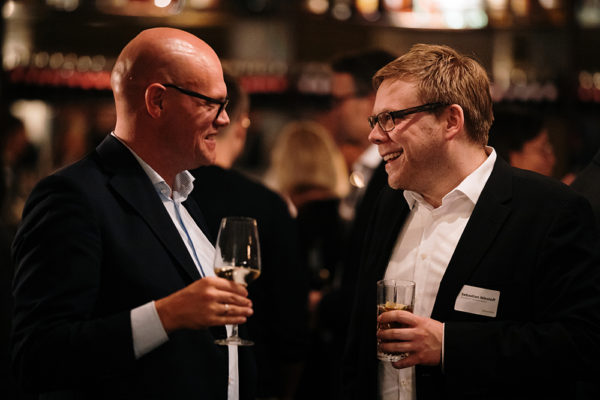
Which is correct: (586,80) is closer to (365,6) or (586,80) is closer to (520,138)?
(365,6)

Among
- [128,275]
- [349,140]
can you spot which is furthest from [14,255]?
[349,140]

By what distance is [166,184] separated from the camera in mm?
2129

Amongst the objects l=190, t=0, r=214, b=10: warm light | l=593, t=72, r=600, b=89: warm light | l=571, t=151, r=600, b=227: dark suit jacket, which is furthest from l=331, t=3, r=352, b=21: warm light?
l=571, t=151, r=600, b=227: dark suit jacket

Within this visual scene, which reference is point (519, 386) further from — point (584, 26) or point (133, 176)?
point (584, 26)

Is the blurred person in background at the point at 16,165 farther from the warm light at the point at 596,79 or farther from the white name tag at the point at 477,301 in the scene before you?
the warm light at the point at 596,79

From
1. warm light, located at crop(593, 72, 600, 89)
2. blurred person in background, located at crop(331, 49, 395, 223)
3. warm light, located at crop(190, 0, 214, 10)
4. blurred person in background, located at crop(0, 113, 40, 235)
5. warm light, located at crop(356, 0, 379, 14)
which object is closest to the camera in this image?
blurred person in background, located at crop(331, 49, 395, 223)

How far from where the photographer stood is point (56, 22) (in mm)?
7797

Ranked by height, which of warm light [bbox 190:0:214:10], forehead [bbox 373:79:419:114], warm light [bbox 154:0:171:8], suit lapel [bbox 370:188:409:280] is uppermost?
Answer: warm light [bbox 190:0:214:10]

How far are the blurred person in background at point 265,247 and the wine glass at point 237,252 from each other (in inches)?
38.7

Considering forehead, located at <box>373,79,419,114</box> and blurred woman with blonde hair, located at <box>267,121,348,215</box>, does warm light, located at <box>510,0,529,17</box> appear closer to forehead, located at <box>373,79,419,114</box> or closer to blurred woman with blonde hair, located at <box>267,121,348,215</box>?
blurred woman with blonde hair, located at <box>267,121,348,215</box>

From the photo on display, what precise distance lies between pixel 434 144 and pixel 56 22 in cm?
655

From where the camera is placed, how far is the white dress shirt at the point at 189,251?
1791 mm

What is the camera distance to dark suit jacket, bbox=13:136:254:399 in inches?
69.9

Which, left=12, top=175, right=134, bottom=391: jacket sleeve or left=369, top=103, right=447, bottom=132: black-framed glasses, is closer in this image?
left=12, top=175, right=134, bottom=391: jacket sleeve
